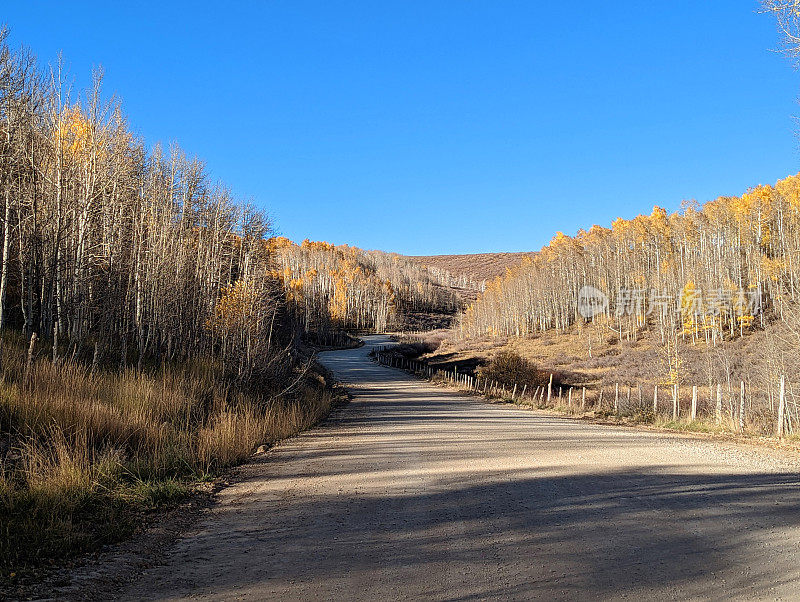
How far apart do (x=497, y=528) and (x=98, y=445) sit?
5.93m

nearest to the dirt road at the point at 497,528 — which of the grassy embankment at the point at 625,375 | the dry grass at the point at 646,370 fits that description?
the grassy embankment at the point at 625,375

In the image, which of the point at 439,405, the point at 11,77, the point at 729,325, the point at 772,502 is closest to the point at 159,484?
the point at 772,502

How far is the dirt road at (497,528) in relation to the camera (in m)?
4.29

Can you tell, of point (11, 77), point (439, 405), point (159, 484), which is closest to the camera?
point (159, 484)

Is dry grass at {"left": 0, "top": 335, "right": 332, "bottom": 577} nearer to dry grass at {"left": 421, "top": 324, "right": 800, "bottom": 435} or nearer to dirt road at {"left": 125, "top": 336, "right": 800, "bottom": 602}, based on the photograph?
dirt road at {"left": 125, "top": 336, "right": 800, "bottom": 602}

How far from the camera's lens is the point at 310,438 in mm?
13078

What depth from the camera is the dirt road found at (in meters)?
4.29

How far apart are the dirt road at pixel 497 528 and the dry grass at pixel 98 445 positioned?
892 millimetres

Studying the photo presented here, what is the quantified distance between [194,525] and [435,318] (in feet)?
520

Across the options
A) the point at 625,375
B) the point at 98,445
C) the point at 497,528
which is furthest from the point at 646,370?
the point at 98,445

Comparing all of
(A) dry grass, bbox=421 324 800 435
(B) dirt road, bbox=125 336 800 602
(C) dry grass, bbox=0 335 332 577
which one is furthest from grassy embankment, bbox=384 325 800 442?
(C) dry grass, bbox=0 335 332 577

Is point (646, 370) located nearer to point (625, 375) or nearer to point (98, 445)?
point (625, 375)

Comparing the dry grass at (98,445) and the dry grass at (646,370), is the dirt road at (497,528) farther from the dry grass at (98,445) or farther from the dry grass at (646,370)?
the dry grass at (646,370)

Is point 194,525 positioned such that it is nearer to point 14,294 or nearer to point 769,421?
point 769,421
